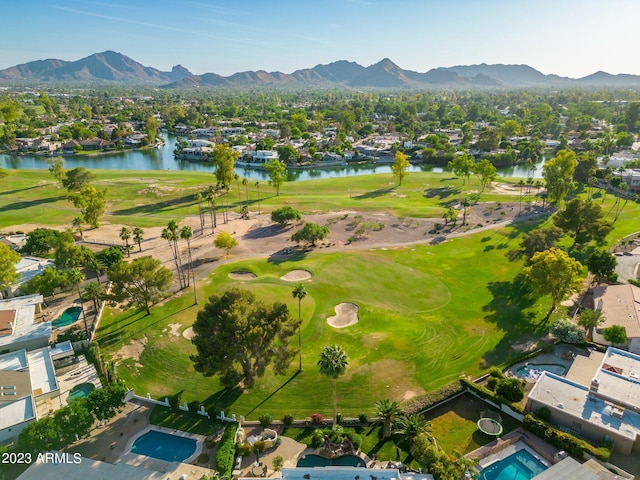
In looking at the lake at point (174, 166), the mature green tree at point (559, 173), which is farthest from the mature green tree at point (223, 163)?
the mature green tree at point (559, 173)

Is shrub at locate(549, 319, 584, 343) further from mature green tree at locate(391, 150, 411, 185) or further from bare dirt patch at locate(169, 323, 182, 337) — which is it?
mature green tree at locate(391, 150, 411, 185)

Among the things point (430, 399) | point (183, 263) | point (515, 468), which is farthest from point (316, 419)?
point (183, 263)

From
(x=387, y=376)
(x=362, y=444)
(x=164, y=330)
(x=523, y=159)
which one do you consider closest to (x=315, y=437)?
(x=362, y=444)

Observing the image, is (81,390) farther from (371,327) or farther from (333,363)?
(371,327)

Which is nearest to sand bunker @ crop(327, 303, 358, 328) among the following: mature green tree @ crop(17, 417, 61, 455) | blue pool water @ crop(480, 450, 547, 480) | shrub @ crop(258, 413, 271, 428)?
shrub @ crop(258, 413, 271, 428)

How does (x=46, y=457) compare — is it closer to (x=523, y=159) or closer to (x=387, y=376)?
(x=387, y=376)

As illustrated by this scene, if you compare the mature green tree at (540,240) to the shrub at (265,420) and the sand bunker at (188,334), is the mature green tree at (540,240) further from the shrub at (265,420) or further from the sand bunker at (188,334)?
the sand bunker at (188,334)
